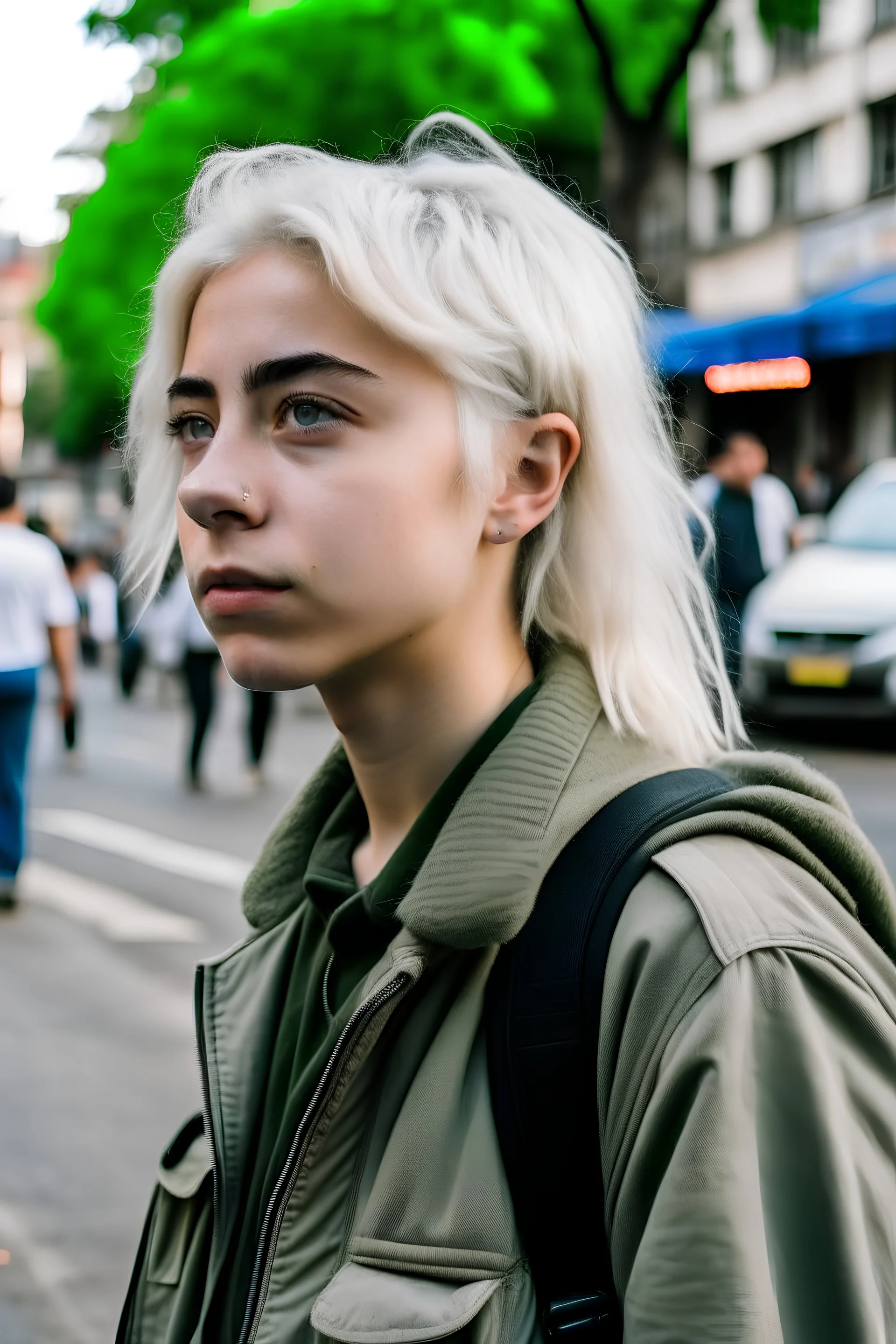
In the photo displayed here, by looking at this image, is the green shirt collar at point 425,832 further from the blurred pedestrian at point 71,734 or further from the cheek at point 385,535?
the blurred pedestrian at point 71,734

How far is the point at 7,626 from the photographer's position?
6992 mm

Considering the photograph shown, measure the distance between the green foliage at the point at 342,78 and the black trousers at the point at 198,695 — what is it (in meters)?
7.33

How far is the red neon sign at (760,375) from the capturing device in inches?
753

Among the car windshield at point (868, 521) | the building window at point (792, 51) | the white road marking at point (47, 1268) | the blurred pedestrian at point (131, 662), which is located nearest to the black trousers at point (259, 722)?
the car windshield at point (868, 521)

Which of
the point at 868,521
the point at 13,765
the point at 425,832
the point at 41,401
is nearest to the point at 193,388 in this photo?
Answer: the point at 425,832

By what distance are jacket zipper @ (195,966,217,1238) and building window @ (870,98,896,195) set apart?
23.4 m

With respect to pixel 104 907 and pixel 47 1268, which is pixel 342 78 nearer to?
pixel 104 907

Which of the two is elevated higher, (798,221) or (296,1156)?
(798,221)

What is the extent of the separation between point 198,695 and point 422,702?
348 inches

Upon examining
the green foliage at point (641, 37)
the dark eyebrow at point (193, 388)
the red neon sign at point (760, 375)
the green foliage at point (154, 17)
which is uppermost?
the green foliage at point (154, 17)

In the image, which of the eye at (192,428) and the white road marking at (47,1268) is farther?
the white road marking at (47,1268)

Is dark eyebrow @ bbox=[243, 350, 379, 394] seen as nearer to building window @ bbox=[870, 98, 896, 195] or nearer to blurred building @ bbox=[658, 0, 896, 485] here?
blurred building @ bbox=[658, 0, 896, 485]

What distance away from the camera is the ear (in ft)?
4.90

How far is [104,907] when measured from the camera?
6863 millimetres
